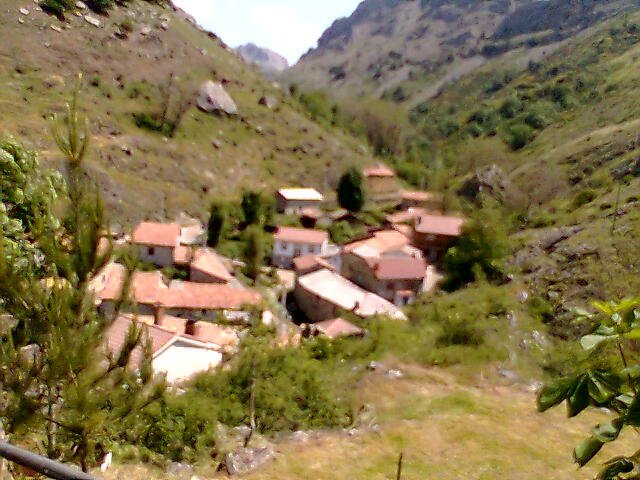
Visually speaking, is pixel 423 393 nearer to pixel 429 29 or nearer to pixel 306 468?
pixel 306 468

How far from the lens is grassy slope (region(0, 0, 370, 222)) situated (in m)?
44.1

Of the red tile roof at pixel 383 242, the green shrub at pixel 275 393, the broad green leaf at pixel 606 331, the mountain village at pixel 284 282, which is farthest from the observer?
the red tile roof at pixel 383 242

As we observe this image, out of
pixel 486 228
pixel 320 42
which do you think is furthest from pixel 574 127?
pixel 320 42

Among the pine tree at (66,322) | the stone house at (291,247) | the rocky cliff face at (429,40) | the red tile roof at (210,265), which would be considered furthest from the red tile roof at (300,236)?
the rocky cliff face at (429,40)

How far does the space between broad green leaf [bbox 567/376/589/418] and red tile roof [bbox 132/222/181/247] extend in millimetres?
34379

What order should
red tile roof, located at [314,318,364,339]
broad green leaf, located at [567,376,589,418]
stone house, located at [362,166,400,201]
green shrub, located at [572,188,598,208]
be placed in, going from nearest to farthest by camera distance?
broad green leaf, located at [567,376,589,418]
red tile roof, located at [314,318,364,339]
green shrub, located at [572,188,598,208]
stone house, located at [362,166,400,201]

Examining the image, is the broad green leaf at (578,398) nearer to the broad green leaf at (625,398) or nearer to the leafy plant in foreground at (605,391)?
the leafy plant in foreground at (605,391)

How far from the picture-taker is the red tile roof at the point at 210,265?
1315 inches

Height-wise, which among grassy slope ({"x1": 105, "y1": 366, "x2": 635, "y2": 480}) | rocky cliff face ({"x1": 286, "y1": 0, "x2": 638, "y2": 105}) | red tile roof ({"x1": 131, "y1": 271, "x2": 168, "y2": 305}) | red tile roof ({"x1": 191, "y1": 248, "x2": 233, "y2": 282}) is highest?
rocky cliff face ({"x1": 286, "y1": 0, "x2": 638, "y2": 105})

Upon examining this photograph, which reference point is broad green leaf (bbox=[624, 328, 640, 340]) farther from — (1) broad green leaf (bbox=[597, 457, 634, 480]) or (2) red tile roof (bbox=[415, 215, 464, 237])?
(2) red tile roof (bbox=[415, 215, 464, 237])

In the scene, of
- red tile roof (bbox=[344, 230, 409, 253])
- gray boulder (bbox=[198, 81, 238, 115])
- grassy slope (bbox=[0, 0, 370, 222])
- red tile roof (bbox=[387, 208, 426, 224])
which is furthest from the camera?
gray boulder (bbox=[198, 81, 238, 115])

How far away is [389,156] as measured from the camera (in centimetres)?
7425

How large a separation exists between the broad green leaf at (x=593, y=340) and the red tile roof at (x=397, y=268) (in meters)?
33.6

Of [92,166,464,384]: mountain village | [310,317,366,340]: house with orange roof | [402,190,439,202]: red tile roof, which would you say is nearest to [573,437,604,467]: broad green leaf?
[92,166,464,384]: mountain village
